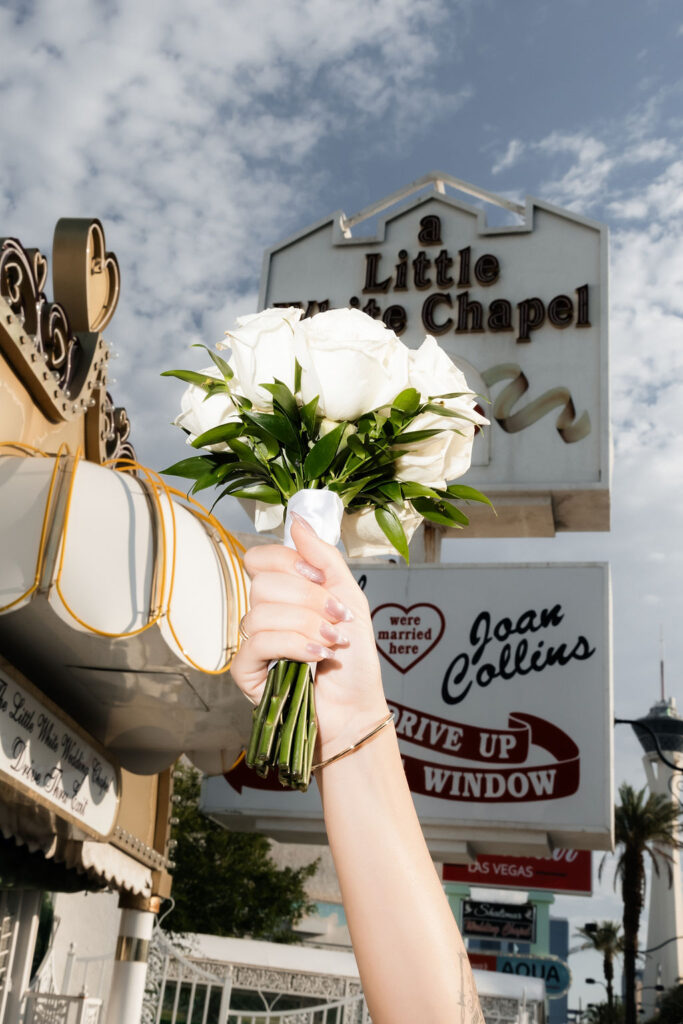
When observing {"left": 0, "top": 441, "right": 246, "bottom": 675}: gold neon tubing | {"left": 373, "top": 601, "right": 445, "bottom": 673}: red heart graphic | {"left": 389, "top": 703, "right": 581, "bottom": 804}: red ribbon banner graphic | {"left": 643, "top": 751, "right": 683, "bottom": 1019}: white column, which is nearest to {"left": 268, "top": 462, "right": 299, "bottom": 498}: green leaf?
{"left": 0, "top": 441, "right": 246, "bottom": 675}: gold neon tubing

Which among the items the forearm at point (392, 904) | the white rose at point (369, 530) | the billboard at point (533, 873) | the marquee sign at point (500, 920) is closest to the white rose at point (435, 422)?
the white rose at point (369, 530)

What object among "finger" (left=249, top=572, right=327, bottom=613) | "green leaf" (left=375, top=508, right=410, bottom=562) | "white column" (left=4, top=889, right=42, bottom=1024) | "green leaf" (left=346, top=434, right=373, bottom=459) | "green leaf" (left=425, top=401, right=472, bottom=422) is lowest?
"white column" (left=4, top=889, right=42, bottom=1024)

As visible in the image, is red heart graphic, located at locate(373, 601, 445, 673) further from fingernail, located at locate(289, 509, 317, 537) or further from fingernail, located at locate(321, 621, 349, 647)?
fingernail, located at locate(321, 621, 349, 647)

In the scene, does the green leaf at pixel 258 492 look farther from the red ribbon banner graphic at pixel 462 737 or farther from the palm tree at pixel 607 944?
the palm tree at pixel 607 944

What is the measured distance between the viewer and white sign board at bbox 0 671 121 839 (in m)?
5.11

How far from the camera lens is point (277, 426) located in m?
1.98

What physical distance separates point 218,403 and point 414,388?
0.47 metres

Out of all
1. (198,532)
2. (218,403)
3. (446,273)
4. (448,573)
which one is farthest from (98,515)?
(446,273)

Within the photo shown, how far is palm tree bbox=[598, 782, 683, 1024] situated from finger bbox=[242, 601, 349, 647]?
30.8m

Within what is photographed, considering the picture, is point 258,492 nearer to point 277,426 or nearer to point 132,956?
point 277,426

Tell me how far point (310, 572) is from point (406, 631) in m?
6.90

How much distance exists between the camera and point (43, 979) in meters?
8.48

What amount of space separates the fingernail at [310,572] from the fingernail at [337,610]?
58mm

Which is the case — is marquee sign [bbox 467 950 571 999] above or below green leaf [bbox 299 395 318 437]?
below
